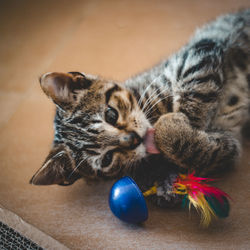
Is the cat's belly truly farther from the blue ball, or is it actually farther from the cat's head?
the blue ball

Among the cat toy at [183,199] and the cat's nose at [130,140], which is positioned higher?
the cat's nose at [130,140]

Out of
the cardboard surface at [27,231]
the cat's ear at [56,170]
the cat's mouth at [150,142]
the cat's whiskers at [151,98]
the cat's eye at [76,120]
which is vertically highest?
the cat's whiskers at [151,98]

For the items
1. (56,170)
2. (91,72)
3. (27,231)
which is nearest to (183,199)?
(56,170)

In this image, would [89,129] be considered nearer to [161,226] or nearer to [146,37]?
[161,226]

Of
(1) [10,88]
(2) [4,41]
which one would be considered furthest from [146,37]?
(2) [4,41]

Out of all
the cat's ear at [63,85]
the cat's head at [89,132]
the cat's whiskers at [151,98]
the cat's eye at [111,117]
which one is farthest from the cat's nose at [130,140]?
the cat's ear at [63,85]

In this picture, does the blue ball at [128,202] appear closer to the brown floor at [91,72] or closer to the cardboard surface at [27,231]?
the brown floor at [91,72]

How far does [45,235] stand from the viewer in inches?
53.1

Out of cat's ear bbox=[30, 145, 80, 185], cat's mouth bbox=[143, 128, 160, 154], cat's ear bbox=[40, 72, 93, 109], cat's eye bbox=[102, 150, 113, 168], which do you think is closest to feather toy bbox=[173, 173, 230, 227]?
cat's mouth bbox=[143, 128, 160, 154]

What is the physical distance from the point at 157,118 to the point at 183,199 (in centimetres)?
49

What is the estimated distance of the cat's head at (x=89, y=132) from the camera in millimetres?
1415

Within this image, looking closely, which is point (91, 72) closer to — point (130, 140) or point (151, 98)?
point (151, 98)

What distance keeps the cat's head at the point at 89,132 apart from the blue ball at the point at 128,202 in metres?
0.15

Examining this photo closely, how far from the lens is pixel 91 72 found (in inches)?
98.3
